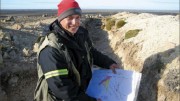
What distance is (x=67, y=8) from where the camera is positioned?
5.45 m

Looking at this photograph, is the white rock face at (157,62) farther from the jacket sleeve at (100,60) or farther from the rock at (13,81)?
the rock at (13,81)

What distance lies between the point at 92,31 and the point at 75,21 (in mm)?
21515

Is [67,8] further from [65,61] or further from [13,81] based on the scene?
[13,81]

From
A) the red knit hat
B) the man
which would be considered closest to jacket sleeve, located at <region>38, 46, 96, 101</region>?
the man

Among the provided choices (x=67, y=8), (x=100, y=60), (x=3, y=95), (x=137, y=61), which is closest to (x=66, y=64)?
(x=67, y=8)

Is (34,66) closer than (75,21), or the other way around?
(75,21)

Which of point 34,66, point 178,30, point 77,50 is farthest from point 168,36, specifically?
point 77,50

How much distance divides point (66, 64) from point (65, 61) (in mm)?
52

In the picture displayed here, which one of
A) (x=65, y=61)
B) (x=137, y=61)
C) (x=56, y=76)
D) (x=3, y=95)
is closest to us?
(x=56, y=76)

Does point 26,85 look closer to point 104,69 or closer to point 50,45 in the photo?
point 104,69

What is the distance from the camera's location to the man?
199 inches

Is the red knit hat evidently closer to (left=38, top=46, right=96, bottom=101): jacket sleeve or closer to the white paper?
(left=38, top=46, right=96, bottom=101): jacket sleeve

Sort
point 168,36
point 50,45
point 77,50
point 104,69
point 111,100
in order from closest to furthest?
point 50,45 → point 77,50 → point 111,100 → point 104,69 → point 168,36

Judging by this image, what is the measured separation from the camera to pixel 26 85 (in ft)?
44.3
